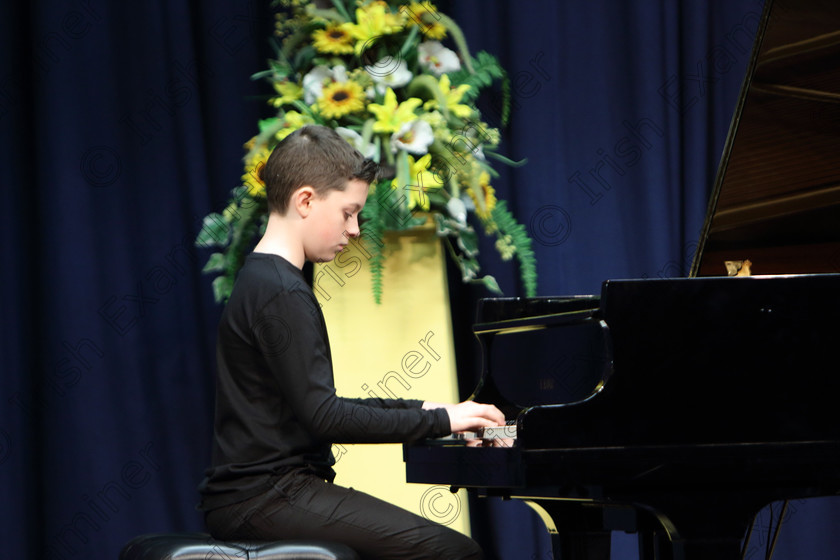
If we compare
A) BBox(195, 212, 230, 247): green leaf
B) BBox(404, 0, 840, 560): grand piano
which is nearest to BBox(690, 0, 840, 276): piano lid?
BBox(404, 0, 840, 560): grand piano

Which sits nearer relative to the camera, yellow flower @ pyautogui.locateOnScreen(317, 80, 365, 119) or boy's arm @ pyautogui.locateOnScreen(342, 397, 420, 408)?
boy's arm @ pyautogui.locateOnScreen(342, 397, 420, 408)

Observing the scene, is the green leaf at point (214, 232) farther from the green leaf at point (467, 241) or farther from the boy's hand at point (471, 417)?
the boy's hand at point (471, 417)

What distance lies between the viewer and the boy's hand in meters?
1.83

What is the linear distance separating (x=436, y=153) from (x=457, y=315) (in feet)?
2.71

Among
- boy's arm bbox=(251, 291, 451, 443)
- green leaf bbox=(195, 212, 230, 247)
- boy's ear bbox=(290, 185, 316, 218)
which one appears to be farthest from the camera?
green leaf bbox=(195, 212, 230, 247)

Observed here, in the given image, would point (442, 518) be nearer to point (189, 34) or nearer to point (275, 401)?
point (275, 401)

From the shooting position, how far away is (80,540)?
309 centimetres

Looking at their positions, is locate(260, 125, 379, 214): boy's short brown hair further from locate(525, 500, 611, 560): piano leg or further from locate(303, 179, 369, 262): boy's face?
locate(525, 500, 611, 560): piano leg

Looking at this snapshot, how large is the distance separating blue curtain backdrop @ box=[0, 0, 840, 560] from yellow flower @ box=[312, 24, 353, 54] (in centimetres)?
68

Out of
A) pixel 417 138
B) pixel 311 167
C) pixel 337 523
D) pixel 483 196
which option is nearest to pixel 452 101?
pixel 417 138

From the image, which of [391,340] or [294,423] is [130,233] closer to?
[391,340]

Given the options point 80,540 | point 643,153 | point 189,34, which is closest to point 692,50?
point 643,153

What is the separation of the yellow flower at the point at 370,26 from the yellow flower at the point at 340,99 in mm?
118

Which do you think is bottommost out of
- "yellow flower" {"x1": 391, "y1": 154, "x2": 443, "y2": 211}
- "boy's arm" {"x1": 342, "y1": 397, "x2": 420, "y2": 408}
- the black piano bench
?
the black piano bench
